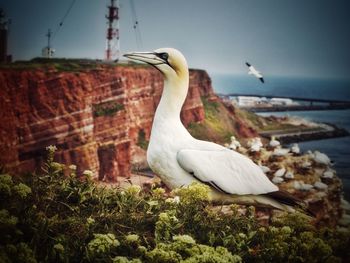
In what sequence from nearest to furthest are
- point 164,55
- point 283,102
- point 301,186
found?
point 164,55 → point 301,186 → point 283,102

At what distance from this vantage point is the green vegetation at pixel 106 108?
14.1 m

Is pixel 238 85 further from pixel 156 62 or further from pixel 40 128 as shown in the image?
pixel 40 128

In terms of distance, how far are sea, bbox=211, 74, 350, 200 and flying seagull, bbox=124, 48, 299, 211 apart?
1581 mm

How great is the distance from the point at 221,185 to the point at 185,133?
562mm

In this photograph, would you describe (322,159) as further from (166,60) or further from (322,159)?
(166,60)

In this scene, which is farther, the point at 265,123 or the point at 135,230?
the point at 265,123

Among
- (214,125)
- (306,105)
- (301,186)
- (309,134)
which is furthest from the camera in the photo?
(214,125)

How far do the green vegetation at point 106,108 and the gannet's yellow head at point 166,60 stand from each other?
390 inches

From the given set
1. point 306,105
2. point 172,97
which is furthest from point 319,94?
point 172,97

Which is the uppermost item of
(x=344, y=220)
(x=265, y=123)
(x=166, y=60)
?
(x=166, y=60)

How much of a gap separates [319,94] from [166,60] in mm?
2861

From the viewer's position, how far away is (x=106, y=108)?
1472 cm

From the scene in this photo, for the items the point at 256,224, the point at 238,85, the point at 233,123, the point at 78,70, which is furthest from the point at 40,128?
the point at 256,224

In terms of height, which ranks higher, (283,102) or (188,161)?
(283,102)
